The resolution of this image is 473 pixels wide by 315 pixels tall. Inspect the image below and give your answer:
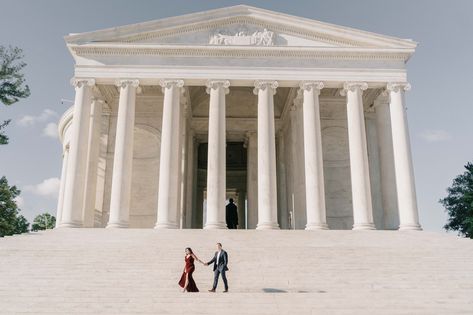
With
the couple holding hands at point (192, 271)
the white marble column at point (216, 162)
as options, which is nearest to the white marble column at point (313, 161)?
the white marble column at point (216, 162)

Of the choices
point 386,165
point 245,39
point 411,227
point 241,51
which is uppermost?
point 245,39

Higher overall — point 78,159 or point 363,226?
point 78,159

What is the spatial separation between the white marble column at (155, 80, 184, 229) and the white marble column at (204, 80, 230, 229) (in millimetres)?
3458

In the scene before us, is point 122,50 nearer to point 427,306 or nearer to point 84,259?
point 84,259

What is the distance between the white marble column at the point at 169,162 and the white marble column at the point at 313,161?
1361 cm

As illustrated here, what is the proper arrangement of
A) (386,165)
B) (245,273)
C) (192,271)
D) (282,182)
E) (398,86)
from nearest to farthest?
(192,271), (245,273), (398,86), (386,165), (282,182)

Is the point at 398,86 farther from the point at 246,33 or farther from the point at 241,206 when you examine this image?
the point at 241,206

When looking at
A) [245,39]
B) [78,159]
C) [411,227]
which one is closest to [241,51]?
[245,39]

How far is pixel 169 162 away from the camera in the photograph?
1757 inches

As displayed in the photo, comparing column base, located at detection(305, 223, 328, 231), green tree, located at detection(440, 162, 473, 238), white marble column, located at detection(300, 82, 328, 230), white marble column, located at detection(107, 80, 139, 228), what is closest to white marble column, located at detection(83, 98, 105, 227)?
white marble column, located at detection(107, 80, 139, 228)

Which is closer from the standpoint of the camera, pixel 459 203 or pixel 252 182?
pixel 252 182

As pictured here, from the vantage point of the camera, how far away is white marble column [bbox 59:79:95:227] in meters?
43.3

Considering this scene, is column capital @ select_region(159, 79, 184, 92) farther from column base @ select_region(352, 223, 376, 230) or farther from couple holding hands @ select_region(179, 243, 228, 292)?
couple holding hands @ select_region(179, 243, 228, 292)

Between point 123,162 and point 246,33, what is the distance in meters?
19.8
